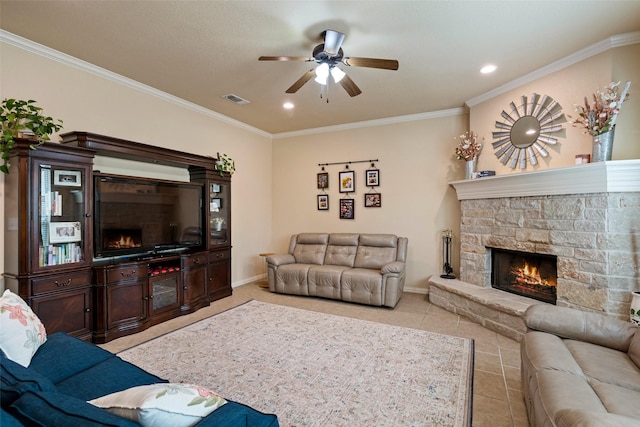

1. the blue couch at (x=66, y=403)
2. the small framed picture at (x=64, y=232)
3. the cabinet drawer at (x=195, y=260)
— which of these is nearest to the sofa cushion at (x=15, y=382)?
the blue couch at (x=66, y=403)

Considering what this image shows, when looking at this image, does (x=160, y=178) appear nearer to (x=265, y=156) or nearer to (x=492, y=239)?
(x=265, y=156)

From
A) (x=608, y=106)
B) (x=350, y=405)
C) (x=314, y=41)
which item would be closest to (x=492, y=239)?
(x=608, y=106)

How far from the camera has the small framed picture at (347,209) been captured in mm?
5402

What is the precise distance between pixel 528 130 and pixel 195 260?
4408 millimetres

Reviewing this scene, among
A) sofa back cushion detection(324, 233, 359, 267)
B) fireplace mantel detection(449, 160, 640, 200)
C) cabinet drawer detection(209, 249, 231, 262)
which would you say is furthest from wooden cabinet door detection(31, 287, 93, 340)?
fireplace mantel detection(449, 160, 640, 200)

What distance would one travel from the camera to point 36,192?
8.71ft

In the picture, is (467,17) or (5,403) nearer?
(5,403)

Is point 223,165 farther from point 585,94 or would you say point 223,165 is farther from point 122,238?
point 585,94

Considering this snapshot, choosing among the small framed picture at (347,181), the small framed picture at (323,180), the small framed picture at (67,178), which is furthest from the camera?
the small framed picture at (323,180)

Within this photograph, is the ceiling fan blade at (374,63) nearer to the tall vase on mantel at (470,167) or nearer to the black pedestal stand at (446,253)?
the tall vase on mantel at (470,167)

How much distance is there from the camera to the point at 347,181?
17.8ft

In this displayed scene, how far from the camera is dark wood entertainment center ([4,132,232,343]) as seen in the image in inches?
103

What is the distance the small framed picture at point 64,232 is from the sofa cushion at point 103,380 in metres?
1.73

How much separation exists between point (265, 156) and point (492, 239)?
418cm
